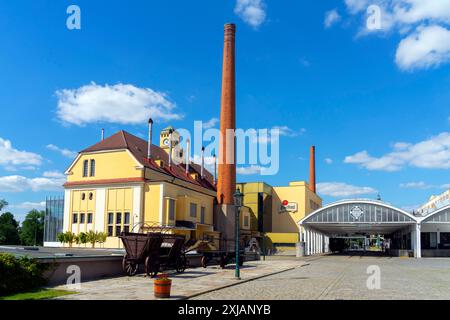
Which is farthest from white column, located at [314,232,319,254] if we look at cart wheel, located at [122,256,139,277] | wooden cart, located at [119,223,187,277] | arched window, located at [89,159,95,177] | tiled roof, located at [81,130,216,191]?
cart wheel, located at [122,256,139,277]

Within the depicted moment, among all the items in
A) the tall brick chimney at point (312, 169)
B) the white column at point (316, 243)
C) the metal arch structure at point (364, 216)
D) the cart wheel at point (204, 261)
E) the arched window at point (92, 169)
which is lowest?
the white column at point (316, 243)

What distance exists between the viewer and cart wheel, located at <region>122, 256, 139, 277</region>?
1981 centimetres

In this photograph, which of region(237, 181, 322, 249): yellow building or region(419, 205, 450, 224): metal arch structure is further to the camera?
region(237, 181, 322, 249): yellow building

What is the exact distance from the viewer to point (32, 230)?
96812mm

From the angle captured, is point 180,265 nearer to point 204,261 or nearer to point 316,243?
point 204,261

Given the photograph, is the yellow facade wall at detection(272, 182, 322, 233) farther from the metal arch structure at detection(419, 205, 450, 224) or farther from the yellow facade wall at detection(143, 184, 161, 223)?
the yellow facade wall at detection(143, 184, 161, 223)

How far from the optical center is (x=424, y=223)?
5019 cm

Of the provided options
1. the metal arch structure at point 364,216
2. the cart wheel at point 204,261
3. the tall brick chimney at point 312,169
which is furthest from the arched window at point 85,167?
the tall brick chimney at point 312,169

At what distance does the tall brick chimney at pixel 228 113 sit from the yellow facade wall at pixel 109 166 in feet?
32.6

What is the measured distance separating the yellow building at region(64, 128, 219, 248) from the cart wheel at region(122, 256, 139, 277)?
914 inches

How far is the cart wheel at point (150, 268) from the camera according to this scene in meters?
19.6

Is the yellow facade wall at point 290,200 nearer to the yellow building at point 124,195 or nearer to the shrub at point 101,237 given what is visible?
the yellow building at point 124,195
